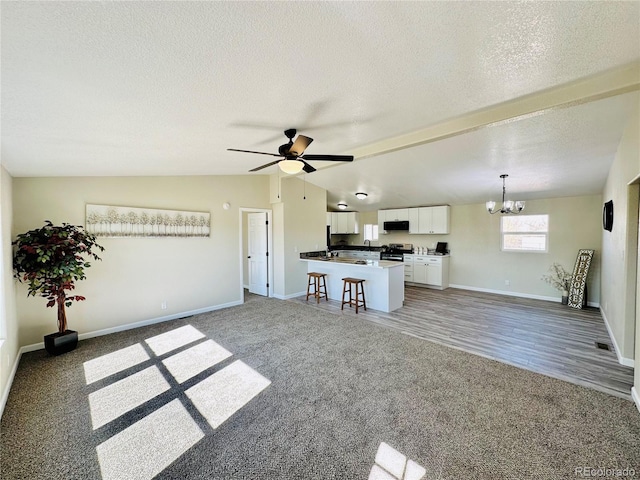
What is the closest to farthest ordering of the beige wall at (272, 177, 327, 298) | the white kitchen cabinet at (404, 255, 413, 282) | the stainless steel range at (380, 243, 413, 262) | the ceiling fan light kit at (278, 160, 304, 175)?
the ceiling fan light kit at (278, 160, 304, 175), the beige wall at (272, 177, 327, 298), the white kitchen cabinet at (404, 255, 413, 282), the stainless steel range at (380, 243, 413, 262)

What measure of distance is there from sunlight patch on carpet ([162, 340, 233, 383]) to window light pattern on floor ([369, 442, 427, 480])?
2.08 metres

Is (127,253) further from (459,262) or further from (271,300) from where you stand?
(459,262)

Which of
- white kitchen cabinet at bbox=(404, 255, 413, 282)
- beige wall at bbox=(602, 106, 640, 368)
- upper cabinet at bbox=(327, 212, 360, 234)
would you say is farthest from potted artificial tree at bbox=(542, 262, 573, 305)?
upper cabinet at bbox=(327, 212, 360, 234)

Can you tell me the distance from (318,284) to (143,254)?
3.33 meters

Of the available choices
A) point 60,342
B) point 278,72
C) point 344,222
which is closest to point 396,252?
point 344,222

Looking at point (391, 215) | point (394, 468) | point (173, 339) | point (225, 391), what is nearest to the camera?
point (394, 468)

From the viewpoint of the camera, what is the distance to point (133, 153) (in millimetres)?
3166

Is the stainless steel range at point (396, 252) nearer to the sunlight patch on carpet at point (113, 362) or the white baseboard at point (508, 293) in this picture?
the white baseboard at point (508, 293)

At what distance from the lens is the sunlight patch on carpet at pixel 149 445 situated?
1729 mm

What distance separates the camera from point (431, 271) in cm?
739

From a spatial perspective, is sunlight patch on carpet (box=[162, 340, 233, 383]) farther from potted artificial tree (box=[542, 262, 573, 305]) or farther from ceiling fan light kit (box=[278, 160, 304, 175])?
potted artificial tree (box=[542, 262, 573, 305])

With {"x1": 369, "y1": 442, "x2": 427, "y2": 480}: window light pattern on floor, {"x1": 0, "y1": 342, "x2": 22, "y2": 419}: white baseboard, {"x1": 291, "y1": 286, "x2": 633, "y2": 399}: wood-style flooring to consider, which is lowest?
{"x1": 369, "y1": 442, "x2": 427, "y2": 480}: window light pattern on floor

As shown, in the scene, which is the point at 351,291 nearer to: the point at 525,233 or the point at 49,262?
the point at 525,233

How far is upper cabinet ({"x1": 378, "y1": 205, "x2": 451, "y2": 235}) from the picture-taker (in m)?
7.36
